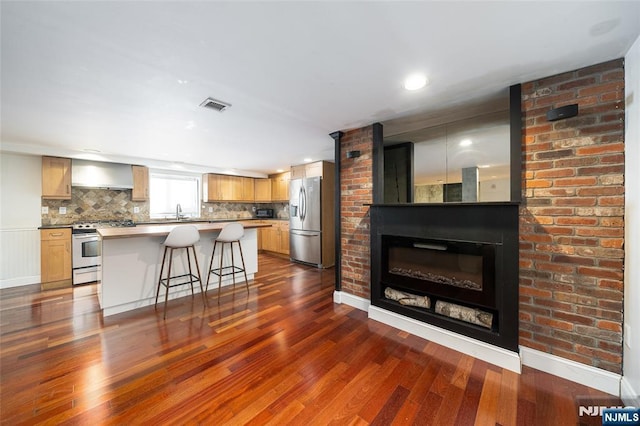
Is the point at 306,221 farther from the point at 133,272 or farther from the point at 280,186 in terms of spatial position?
the point at 133,272

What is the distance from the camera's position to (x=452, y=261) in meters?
2.28

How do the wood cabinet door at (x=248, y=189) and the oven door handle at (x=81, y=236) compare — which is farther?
the wood cabinet door at (x=248, y=189)

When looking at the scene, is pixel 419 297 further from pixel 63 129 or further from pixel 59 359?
pixel 63 129

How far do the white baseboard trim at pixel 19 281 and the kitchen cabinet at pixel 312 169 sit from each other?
4781mm

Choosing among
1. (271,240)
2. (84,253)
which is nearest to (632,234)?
(271,240)

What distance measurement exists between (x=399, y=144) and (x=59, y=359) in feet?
14.0

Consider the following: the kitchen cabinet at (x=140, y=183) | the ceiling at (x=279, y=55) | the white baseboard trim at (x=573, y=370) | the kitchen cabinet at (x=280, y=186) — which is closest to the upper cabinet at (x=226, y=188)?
the kitchen cabinet at (x=280, y=186)

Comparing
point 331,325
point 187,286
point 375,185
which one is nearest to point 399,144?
point 375,185

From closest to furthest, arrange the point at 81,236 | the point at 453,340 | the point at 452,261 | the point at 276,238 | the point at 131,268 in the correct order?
the point at 453,340
the point at 452,261
the point at 131,268
the point at 81,236
the point at 276,238

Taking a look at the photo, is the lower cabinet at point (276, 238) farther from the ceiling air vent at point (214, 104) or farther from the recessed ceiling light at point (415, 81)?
the recessed ceiling light at point (415, 81)

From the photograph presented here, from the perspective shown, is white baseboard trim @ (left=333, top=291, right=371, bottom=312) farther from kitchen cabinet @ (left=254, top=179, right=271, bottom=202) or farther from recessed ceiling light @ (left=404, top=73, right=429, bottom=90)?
kitchen cabinet @ (left=254, top=179, right=271, bottom=202)

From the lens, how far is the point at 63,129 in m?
2.95

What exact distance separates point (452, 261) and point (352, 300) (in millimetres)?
1331

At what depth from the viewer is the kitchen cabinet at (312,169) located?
197 inches
